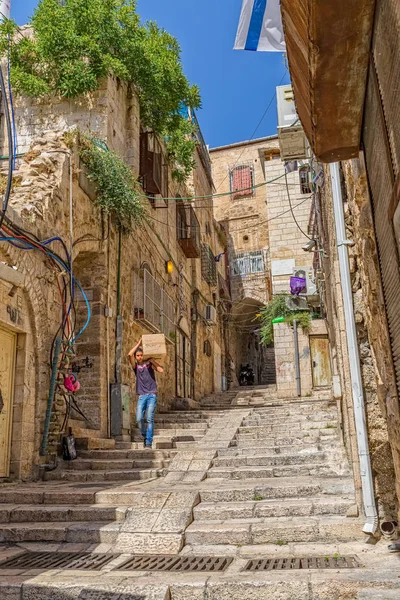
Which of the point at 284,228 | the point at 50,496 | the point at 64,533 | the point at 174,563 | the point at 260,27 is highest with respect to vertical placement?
the point at 284,228

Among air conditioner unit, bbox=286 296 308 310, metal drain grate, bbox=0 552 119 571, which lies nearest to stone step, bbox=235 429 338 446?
metal drain grate, bbox=0 552 119 571

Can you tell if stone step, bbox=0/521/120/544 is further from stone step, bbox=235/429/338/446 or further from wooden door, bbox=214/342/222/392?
wooden door, bbox=214/342/222/392

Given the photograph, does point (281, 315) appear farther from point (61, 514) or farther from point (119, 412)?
point (61, 514)

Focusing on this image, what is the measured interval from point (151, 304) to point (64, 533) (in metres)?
7.93

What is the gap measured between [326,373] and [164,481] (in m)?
9.77

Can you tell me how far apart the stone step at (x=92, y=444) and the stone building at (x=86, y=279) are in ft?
0.69

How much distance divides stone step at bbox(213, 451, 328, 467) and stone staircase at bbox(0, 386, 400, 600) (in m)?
0.01

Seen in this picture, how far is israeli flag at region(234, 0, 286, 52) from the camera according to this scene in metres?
6.80

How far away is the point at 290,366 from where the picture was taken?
15.8 meters

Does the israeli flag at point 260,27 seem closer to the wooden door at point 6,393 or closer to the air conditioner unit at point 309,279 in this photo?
the wooden door at point 6,393

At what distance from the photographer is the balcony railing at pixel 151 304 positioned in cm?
1203

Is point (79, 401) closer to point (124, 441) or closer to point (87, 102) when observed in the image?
point (124, 441)

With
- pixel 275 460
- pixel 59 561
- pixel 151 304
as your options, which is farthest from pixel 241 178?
pixel 59 561

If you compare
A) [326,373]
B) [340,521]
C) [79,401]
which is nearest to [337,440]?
[340,521]
